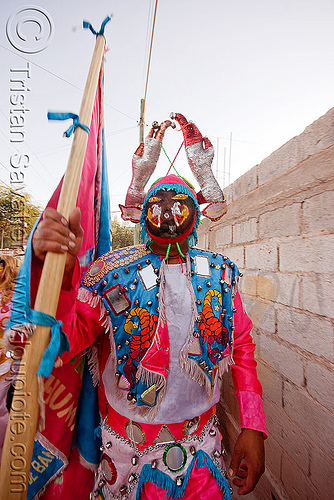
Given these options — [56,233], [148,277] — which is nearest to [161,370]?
[148,277]

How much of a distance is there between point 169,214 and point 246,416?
3.93 ft

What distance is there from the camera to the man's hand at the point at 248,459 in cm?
133

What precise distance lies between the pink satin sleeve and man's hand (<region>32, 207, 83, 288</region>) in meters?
1.08

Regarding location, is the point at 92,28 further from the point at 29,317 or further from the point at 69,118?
the point at 29,317

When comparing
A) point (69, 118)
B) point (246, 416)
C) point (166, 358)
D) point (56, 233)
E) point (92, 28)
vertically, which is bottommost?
point (246, 416)

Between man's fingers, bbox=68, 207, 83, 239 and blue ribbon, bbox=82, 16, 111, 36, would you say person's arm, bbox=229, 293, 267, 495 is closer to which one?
man's fingers, bbox=68, 207, 83, 239

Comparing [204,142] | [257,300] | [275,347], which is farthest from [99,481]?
[204,142]

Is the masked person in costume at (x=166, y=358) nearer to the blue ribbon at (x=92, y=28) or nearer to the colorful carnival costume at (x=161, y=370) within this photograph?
the colorful carnival costume at (x=161, y=370)

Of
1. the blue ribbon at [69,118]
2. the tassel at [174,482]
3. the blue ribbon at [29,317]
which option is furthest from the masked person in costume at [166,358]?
the blue ribbon at [69,118]

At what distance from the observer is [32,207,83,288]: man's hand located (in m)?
0.98

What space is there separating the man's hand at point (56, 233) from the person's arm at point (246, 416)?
3.56 feet

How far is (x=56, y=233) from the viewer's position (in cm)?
99

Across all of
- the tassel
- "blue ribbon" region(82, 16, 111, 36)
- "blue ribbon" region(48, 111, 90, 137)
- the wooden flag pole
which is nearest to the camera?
the wooden flag pole

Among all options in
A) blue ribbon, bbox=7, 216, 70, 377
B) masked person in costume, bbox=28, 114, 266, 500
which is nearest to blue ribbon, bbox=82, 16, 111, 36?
masked person in costume, bbox=28, 114, 266, 500
